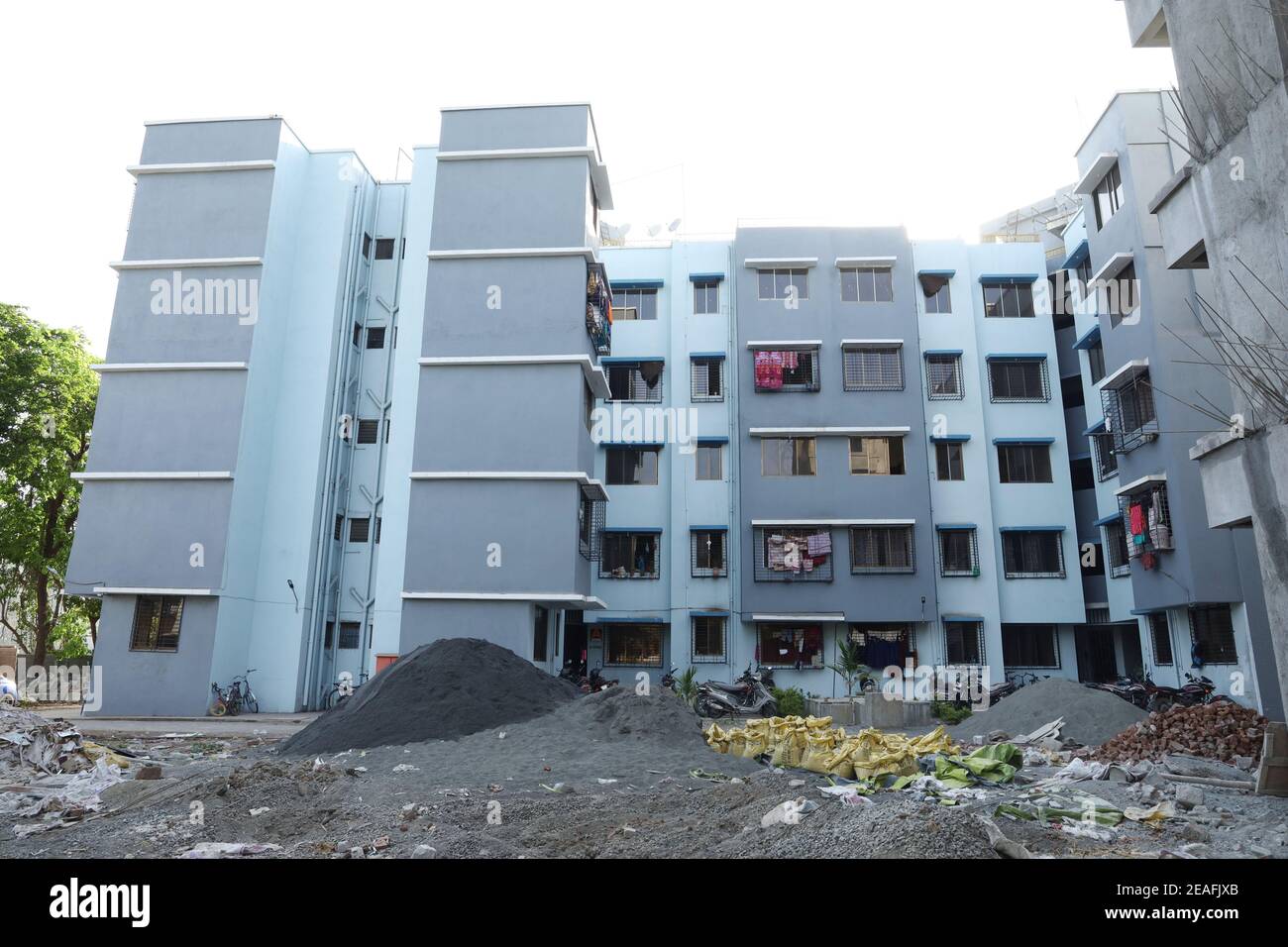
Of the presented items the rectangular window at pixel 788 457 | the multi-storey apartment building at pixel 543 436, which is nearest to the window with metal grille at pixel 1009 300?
the multi-storey apartment building at pixel 543 436

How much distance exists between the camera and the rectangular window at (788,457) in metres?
26.2

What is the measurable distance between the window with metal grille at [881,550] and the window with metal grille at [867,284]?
24.6ft

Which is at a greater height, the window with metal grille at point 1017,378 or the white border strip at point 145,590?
the window with metal grille at point 1017,378

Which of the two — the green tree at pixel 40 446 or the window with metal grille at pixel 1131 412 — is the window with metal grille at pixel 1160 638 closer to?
the window with metal grille at pixel 1131 412

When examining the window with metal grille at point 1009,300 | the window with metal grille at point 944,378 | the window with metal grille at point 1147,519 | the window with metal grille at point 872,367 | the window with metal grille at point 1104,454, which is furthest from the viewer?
the window with metal grille at point 1009,300

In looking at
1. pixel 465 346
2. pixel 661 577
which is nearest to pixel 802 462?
pixel 661 577

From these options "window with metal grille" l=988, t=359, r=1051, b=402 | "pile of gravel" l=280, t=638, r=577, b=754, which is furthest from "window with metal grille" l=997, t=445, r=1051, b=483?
"pile of gravel" l=280, t=638, r=577, b=754

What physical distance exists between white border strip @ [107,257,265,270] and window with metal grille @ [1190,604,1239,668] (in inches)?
1015

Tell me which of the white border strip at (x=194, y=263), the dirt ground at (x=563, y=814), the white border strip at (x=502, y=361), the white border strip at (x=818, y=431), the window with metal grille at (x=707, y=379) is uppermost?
the white border strip at (x=194, y=263)

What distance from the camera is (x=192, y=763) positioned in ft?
41.7

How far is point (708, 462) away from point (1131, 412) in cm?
1180

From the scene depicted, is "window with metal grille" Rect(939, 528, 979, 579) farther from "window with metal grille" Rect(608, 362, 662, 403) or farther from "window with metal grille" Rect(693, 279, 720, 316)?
"window with metal grille" Rect(693, 279, 720, 316)

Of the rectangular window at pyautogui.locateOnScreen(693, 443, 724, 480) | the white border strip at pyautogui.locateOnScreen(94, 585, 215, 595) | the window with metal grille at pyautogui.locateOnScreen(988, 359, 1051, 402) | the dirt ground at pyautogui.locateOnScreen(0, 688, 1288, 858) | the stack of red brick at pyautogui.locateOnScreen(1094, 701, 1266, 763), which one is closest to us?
the dirt ground at pyautogui.locateOnScreen(0, 688, 1288, 858)

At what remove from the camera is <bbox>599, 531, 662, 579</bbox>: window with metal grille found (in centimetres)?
2638
